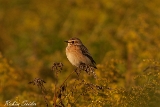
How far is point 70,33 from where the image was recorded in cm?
2117

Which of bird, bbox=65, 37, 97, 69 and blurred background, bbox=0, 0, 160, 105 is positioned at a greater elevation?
blurred background, bbox=0, 0, 160, 105

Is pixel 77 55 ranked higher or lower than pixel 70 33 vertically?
lower

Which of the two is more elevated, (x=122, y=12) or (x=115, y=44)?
(x=122, y=12)

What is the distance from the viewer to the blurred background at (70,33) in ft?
49.1

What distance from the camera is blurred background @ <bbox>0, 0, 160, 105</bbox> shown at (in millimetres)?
14953

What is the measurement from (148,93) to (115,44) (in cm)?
995

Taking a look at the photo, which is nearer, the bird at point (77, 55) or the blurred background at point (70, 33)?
the bird at point (77, 55)

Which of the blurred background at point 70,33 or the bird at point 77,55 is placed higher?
the blurred background at point 70,33

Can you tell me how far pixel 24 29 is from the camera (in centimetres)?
2245

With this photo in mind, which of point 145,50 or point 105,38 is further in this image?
point 105,38

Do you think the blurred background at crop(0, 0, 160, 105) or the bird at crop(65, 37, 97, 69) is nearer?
the bird at crop(65, 37, 97, 69)

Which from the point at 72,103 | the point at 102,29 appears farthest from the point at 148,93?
the point at 102,29

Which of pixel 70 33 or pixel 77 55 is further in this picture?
pixel 70 33

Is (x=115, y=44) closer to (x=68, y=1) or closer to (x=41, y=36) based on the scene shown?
(x=41, y=36)
